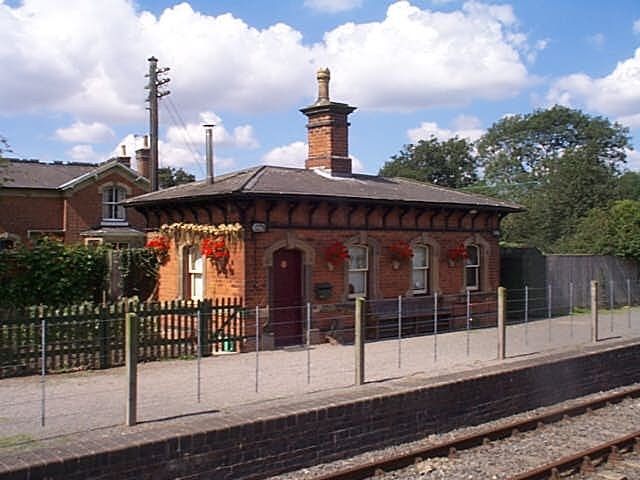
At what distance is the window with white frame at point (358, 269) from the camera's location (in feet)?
59.6

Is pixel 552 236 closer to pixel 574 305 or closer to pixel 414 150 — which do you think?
pixel 574 305

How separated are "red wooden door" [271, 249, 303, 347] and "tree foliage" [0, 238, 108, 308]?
4.02 metres

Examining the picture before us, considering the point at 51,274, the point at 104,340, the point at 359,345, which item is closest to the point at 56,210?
the point at 51,274

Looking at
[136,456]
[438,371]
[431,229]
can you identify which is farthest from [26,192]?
[136,456]

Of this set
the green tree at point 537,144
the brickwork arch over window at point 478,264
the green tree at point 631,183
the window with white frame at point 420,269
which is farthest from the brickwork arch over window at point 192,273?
the green tree at point 631,183

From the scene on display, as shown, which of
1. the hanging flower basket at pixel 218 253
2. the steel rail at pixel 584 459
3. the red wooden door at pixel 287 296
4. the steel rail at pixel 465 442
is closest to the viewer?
the steel rail at pixel 465 442

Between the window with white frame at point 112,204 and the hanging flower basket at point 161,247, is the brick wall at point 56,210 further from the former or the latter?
the hanging flower basket at point 161,247

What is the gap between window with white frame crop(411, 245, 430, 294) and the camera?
19609mm

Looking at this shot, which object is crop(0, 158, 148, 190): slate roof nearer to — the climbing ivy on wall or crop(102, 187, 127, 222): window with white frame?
crop(102, 187, 127, 222): window with white frame

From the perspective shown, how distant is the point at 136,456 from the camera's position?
7.58 metres

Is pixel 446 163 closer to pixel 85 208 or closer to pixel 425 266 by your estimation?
pixel 85 208

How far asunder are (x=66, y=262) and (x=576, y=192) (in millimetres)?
32344

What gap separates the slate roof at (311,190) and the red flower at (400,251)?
1079mm

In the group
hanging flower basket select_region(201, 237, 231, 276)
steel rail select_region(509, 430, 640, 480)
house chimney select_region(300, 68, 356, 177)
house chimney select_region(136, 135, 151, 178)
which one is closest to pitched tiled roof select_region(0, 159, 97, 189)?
house chimney select_region(136, 135, 151, 178)
